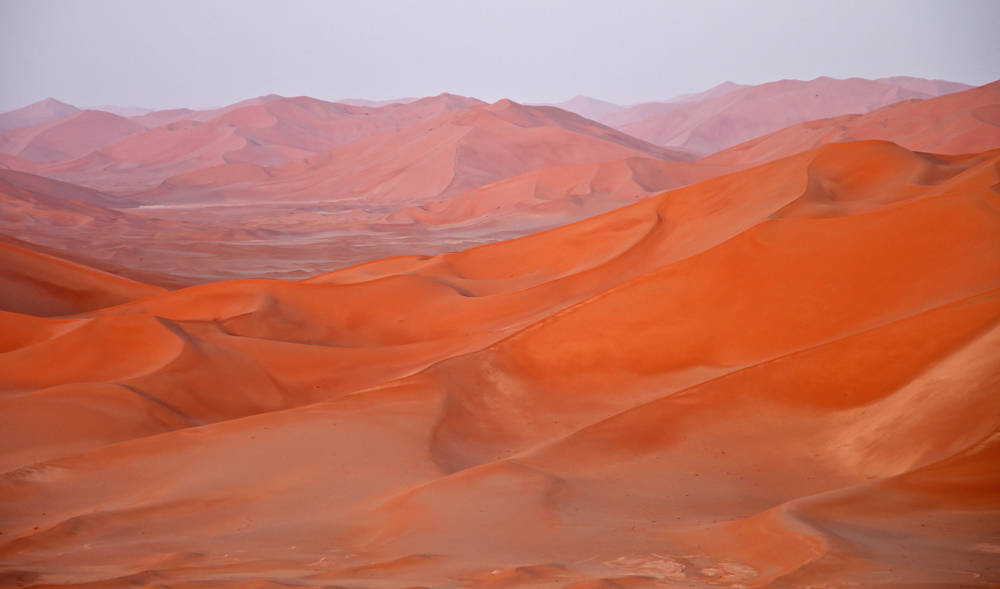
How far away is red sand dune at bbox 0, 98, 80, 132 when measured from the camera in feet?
335

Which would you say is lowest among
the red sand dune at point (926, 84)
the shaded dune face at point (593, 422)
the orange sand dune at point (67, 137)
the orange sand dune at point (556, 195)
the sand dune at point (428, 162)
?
the shaded dune face at point (593, 422)

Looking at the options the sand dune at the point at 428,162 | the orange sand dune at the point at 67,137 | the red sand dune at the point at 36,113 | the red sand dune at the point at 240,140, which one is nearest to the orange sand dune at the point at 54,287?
the sand dune at the point at 428,162

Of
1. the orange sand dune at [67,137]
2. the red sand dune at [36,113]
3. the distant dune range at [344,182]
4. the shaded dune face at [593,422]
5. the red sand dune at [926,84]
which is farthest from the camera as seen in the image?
the red sand dune at [36,113]

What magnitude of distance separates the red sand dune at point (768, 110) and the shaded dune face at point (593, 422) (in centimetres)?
5677

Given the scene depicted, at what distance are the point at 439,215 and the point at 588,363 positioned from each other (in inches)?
911

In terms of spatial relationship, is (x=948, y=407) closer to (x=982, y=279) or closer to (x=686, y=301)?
(x=982, y=279)

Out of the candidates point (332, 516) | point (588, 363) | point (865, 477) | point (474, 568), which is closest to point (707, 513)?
point (865, 477)

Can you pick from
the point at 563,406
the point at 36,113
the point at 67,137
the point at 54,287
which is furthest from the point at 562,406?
the point at 36,113

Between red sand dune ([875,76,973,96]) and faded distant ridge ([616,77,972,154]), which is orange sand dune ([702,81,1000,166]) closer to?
faded distant ridge ([616,77,972,154])

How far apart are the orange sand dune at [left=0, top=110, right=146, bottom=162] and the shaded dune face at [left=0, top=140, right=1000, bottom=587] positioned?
224 feet

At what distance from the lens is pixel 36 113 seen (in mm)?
106250

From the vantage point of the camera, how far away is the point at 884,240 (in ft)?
22.7

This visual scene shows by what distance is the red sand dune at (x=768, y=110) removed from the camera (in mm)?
64812

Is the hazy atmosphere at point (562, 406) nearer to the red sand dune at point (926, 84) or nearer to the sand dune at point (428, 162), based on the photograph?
the sand dune at point (428, 162)
